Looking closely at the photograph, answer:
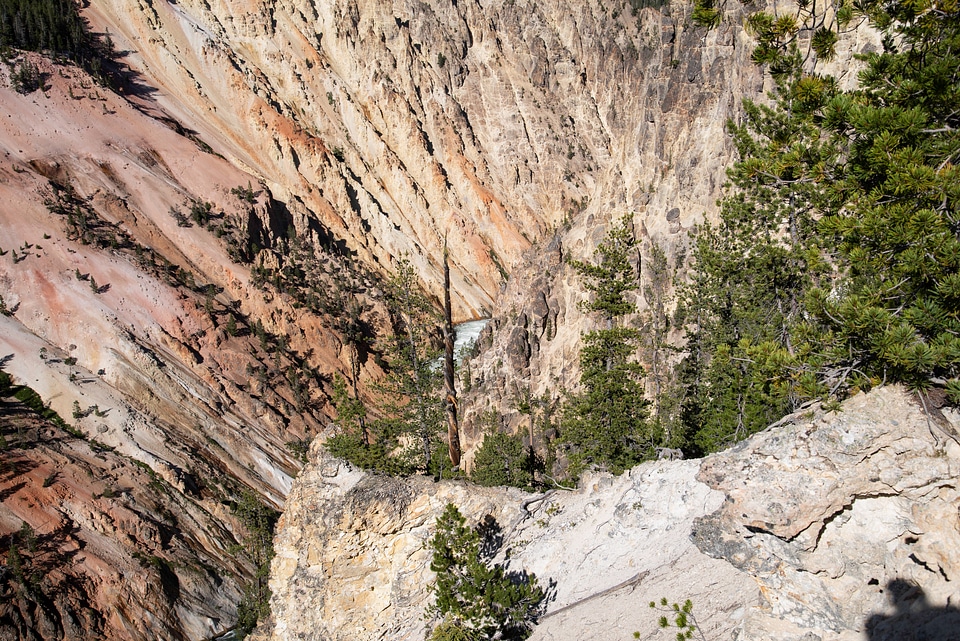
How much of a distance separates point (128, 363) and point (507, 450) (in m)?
24.5

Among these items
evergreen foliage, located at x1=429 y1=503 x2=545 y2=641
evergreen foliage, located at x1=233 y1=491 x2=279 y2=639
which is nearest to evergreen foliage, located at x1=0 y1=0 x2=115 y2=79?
evergreen foliage, located at x1=233 y1=491 x2=279 y2=639

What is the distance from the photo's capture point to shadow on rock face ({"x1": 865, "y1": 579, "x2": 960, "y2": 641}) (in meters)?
5.13

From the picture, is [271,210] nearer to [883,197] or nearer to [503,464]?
[503,464]

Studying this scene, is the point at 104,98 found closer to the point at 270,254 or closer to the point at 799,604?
the point at 270,254

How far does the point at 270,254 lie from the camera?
154 ft

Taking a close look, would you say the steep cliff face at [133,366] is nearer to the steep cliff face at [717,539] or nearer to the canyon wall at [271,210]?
the canyon wall at [271,210]

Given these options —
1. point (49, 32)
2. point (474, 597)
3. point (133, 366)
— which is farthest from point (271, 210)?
point (474, 597)

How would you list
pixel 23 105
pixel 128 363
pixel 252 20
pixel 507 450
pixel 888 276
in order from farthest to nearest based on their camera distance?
pixel 252 20
pixel 23 105
pixel 128 363
pixel 507 450
pixel 888 276

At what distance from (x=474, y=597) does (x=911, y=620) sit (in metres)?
6.43

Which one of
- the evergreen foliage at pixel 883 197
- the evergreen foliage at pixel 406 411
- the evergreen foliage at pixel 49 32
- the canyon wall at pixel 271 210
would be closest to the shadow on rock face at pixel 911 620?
the evergreen foliage at pixel 883 197

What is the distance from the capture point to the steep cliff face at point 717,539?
572 cm

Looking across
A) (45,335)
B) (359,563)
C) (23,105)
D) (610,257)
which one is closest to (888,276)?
(610,257)

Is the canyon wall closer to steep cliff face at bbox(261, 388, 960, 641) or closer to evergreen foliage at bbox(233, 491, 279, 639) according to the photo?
evergreen foliage at bbox(233, 491, 279, 639)

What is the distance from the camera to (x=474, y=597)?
1031 cm
